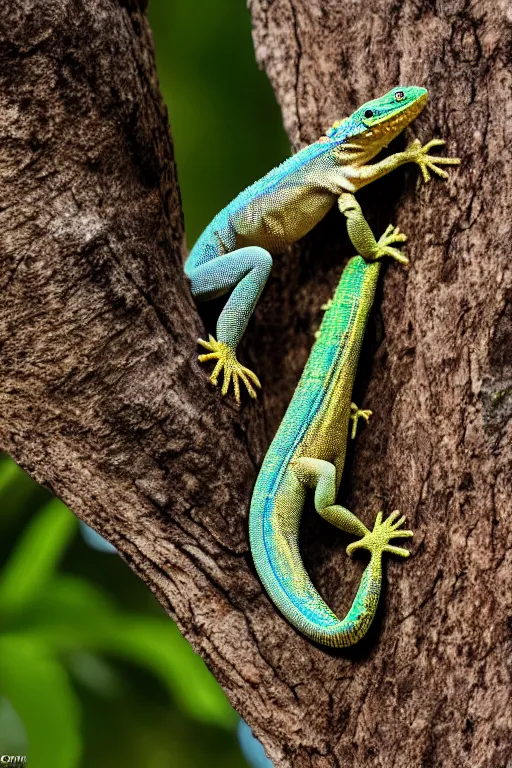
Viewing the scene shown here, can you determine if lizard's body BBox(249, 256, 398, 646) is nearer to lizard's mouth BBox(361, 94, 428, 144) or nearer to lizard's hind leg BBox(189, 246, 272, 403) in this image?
lizard's hind leg BBox(189, 246, 272, 403)

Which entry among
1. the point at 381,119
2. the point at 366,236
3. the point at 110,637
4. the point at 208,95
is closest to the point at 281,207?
the point at 366,236

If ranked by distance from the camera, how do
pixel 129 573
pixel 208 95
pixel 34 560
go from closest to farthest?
1. pixel 34 560
2. pixel 208 95
3. pixel 129 573

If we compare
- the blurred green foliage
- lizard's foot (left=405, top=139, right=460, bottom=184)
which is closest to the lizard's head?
lizard's foot (left=405, top=139, right=460, bottom=184)

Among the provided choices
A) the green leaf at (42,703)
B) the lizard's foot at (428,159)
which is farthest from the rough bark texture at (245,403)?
the green leaf at (42,703)

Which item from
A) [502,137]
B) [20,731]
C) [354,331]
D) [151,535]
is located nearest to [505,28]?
[502,137]

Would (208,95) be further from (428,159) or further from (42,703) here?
(42,703)

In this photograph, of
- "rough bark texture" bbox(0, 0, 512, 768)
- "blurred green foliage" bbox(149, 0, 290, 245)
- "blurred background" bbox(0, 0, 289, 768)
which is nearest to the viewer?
"rough bark texture" bbox(0, 0, 512, 768)

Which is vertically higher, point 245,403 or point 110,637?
point 245,403
